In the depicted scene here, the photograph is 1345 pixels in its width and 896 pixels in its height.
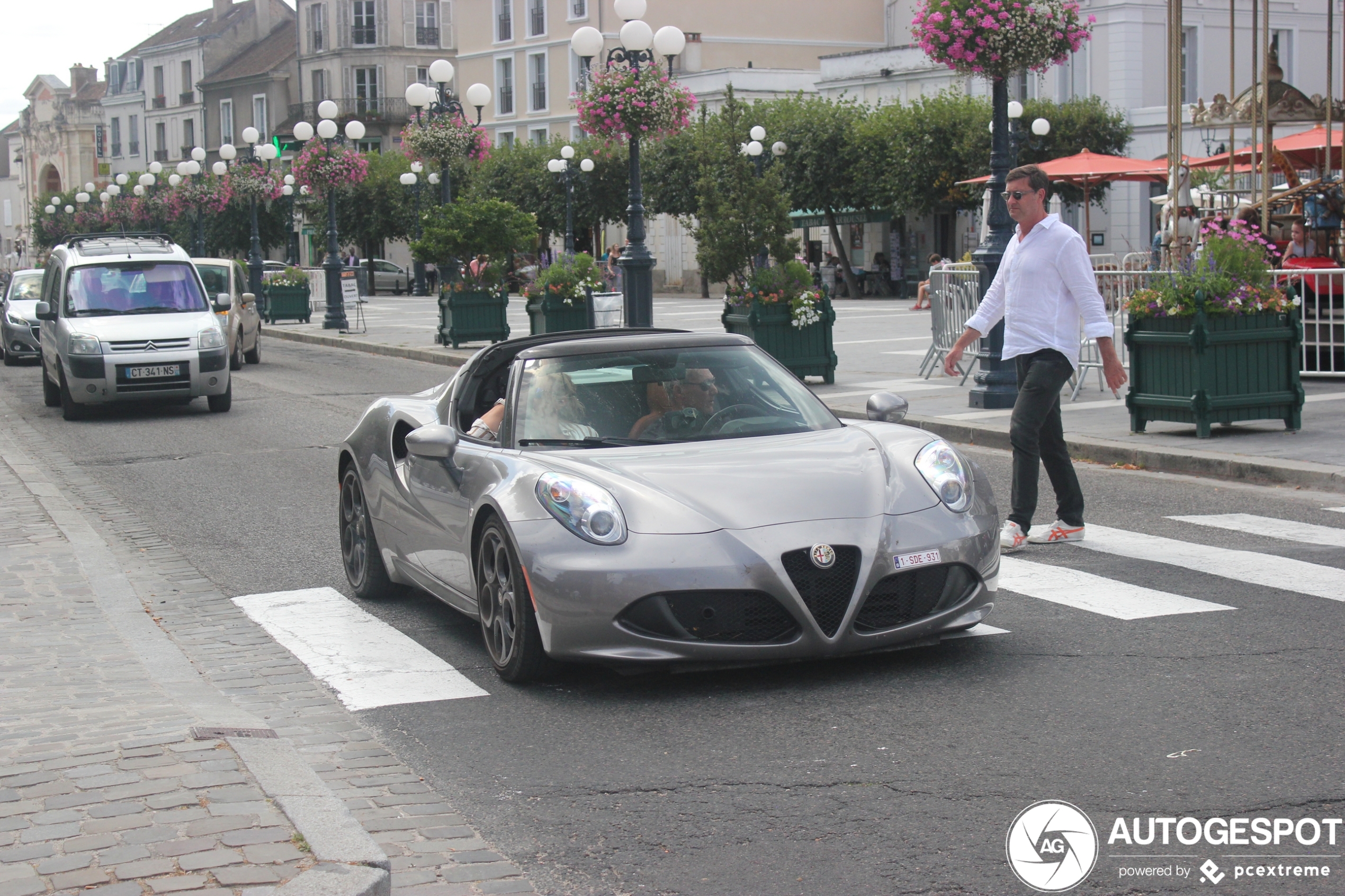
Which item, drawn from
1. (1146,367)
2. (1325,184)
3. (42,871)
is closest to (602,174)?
(1325,184)

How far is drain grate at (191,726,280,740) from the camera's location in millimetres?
4738

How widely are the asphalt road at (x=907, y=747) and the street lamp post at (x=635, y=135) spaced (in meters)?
14.5

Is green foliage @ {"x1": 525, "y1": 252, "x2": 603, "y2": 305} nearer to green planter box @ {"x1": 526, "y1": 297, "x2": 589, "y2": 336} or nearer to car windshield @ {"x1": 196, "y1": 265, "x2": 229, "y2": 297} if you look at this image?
green planter box @ {"x1": 526, "y1": 297, "x2": 589, "y2": 336}

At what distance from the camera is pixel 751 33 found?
232ft

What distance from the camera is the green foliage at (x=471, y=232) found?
27969mm

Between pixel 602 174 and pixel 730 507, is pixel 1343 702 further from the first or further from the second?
pixel 602 174

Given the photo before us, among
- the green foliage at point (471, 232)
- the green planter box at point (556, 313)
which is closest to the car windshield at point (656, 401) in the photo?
the green planter box at point (556, 313)

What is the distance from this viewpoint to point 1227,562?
25.6 feet

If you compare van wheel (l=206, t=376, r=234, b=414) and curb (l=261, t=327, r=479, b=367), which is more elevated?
curb (l=261, t=327, r=479, b=367)

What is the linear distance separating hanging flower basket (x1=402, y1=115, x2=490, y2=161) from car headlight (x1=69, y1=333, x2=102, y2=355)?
17541 millimetres

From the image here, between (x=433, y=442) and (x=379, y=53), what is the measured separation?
285 ft

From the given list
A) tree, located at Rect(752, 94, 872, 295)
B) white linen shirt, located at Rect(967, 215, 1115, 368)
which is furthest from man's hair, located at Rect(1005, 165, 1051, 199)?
tree, located at Rect(752, 94, 872, 295)

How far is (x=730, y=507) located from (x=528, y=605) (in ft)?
2.60

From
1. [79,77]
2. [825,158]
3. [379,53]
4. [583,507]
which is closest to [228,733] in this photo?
[583,507]
